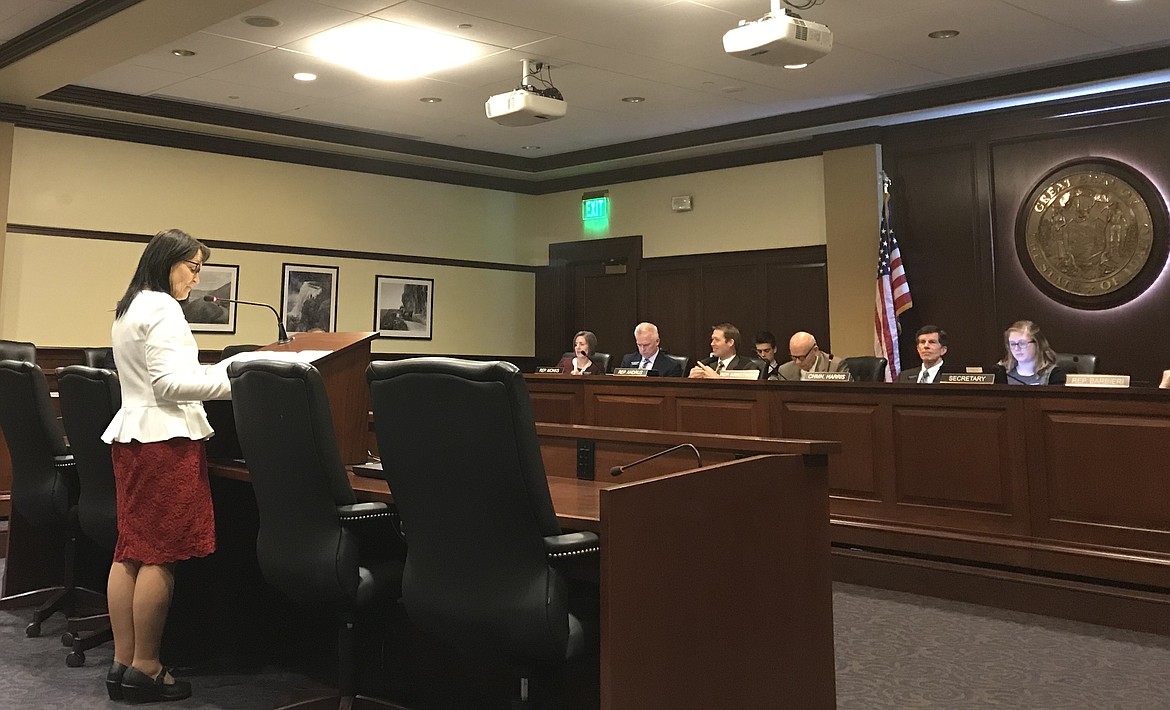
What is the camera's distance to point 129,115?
7.27 m

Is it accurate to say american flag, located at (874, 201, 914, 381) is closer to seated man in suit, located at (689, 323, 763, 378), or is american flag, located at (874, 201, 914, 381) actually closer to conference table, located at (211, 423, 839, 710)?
seated man in suit, located at (689, 323, 763, 378)

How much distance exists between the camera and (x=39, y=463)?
140 inches

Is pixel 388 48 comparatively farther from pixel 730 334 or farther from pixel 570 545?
pixel 570 545

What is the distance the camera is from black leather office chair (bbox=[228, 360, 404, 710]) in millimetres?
2436

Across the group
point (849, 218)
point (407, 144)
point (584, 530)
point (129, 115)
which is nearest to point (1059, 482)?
point (584, 530)

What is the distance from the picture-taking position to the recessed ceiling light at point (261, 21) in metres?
5.41

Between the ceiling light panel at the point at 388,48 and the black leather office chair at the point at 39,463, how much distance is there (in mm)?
3117

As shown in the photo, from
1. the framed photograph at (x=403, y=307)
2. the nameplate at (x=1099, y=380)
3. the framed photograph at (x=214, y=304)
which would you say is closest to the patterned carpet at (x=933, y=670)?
the nameplate at (x=1099, y=380)

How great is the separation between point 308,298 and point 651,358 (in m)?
3.51

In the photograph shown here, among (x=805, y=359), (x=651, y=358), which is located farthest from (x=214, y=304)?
(x=805, y=359)

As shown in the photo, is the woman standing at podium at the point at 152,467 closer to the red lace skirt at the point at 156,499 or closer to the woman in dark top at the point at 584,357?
the red lace skirt at the point at 156,499

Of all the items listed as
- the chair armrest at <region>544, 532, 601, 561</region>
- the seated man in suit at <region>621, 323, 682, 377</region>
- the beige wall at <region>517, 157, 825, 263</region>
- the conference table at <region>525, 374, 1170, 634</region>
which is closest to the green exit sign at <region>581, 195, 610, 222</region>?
the beige wall at <region>517, 157, 825, 263</region>

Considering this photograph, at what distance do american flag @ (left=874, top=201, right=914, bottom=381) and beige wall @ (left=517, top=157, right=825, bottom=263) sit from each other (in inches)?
27.3

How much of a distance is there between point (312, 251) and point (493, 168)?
2.11m
